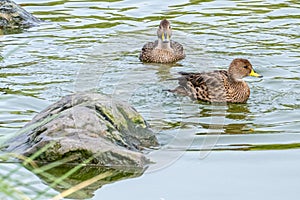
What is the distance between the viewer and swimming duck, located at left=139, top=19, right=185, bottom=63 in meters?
14.5

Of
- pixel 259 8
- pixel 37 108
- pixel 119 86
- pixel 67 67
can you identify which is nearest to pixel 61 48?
pixel 67 67

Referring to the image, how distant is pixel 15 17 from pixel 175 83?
4.36m

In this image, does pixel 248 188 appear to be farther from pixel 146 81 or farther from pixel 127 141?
pixel 146 81

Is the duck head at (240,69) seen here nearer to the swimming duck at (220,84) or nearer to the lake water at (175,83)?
the swimming duck at (220,84)

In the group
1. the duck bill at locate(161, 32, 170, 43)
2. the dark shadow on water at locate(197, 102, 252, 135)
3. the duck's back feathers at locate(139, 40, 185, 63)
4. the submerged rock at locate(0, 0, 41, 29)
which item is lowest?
the dark shadow on water at locate(197, 102, 252, 135)

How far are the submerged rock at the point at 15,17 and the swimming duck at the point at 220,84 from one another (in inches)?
169

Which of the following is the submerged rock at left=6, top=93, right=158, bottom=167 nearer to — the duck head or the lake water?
the lake water

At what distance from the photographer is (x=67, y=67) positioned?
Answer: 13.2 meters

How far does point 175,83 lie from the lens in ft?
43.2

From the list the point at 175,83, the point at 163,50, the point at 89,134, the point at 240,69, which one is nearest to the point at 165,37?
the point at 163,50

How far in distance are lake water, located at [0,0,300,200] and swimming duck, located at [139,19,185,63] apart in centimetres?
15

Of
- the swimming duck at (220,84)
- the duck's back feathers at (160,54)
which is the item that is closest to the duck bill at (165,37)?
the duck's back feathers at (160,54)

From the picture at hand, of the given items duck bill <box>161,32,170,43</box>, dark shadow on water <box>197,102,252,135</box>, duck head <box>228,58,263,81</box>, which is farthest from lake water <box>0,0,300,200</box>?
duck bill <box>161,32,170,43</box>

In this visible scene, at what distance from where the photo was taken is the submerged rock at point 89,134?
8.60m
